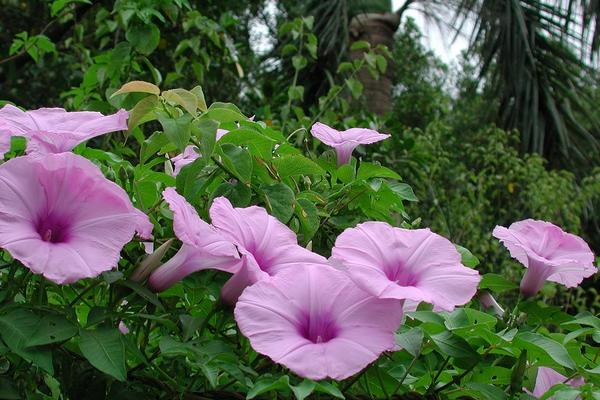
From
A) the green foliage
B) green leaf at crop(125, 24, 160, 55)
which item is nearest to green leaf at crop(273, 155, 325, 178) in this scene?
the green foliage

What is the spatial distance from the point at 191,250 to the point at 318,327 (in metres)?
0.12

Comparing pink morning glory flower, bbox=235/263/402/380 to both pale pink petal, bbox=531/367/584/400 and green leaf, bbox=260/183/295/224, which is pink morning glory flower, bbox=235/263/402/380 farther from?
pale pink petal, bbox=531/367/584/400

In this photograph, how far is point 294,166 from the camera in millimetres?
695

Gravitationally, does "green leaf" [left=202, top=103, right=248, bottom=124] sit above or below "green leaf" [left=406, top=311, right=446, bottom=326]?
above

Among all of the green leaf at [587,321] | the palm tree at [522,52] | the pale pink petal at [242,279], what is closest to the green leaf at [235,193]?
the pale pink petal at [242,279]

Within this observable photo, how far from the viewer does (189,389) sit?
0.57 m

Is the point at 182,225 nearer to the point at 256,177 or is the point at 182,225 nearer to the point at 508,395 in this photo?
the point at 256,177

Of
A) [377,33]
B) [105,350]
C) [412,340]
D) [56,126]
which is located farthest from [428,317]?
[377,33]

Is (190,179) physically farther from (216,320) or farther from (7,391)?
(7,391)

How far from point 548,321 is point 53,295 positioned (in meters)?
0.49

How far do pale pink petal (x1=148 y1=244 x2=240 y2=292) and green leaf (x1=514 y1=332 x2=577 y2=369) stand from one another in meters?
0.25

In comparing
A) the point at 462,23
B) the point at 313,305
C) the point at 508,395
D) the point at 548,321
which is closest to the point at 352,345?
the point at 313,305

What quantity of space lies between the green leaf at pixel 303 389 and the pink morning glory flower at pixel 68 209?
152mm

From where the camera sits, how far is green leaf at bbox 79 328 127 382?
496mm
